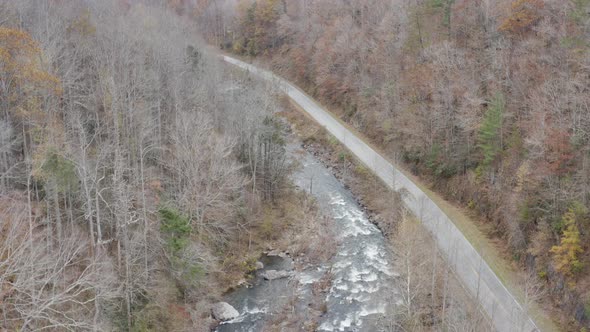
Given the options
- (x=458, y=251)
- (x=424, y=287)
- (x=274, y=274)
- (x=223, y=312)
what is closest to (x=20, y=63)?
(x=223, y=312)

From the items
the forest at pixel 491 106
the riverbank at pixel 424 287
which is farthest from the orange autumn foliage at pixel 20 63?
the forest at pixel 491 106

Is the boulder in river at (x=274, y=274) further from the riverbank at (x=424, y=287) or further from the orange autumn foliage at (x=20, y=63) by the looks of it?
the orange autumn foliage at (x=20, y=63)

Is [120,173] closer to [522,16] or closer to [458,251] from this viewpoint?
[458,251]

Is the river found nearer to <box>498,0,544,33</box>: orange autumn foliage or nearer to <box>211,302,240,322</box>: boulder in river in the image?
<box>211,302,240,322</box>: boulder in river

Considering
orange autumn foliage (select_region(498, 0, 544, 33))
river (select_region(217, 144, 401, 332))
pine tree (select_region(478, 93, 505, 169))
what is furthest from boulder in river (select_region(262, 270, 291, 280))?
orange autumn foliage (select_region(498, 0, 544, 33))

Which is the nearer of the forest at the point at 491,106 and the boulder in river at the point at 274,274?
the forest at the point at 491,106

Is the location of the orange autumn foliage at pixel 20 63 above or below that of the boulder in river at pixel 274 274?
above

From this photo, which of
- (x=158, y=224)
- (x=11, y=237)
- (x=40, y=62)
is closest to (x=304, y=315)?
(x=158, y=224)
